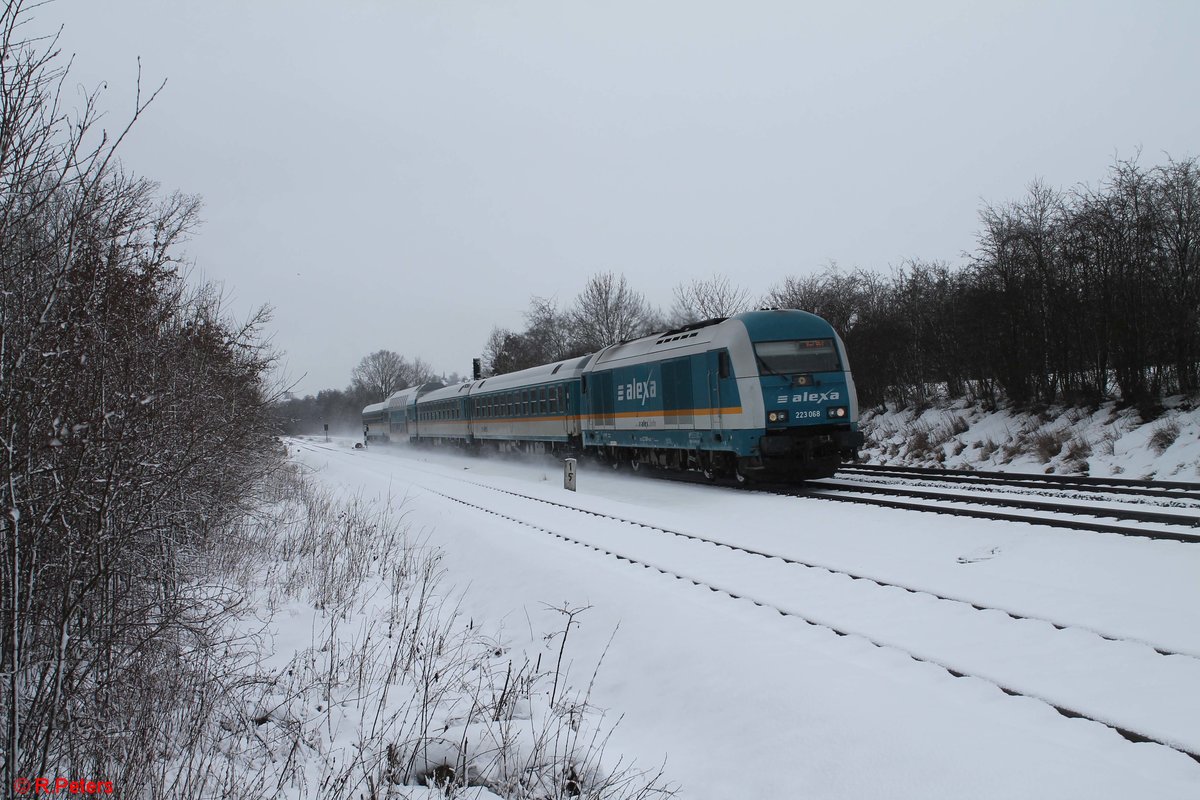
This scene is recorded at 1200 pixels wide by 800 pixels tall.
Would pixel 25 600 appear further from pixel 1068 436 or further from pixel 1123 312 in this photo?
pixel 1123 312

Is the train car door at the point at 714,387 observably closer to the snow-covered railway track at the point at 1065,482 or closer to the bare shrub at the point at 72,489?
the snow-covered railway track at the point at 1065,482

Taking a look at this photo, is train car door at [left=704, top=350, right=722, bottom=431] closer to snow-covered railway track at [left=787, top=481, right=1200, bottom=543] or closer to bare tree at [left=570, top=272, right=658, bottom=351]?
snow-covered railway track at [left=787, top=481, right=1200, bottom=543]

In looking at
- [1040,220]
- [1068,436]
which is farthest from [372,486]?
[1040,220]

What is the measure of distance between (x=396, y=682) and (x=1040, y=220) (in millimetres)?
23613

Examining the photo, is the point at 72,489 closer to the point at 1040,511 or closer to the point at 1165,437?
the point at 1040,511

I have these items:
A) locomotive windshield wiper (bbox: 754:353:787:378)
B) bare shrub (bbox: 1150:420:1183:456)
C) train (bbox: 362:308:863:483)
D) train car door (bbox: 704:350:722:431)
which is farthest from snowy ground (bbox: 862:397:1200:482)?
train car door (bbox: 704:350:722:431)

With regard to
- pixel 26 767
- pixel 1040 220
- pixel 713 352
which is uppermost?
pixel 1040 220

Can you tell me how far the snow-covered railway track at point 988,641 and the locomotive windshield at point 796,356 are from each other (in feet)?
19.4

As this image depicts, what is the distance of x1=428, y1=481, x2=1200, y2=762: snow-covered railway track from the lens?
4238 mm

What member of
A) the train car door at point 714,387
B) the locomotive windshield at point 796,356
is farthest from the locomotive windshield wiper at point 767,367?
the train car door at point 714,387

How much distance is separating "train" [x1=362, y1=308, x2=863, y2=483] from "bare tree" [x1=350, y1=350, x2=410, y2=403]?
98904 mm

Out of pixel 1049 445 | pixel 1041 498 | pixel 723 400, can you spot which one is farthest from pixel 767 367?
pixel 1049 445

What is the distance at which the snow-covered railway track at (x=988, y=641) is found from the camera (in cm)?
424

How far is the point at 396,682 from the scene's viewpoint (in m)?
5.86
